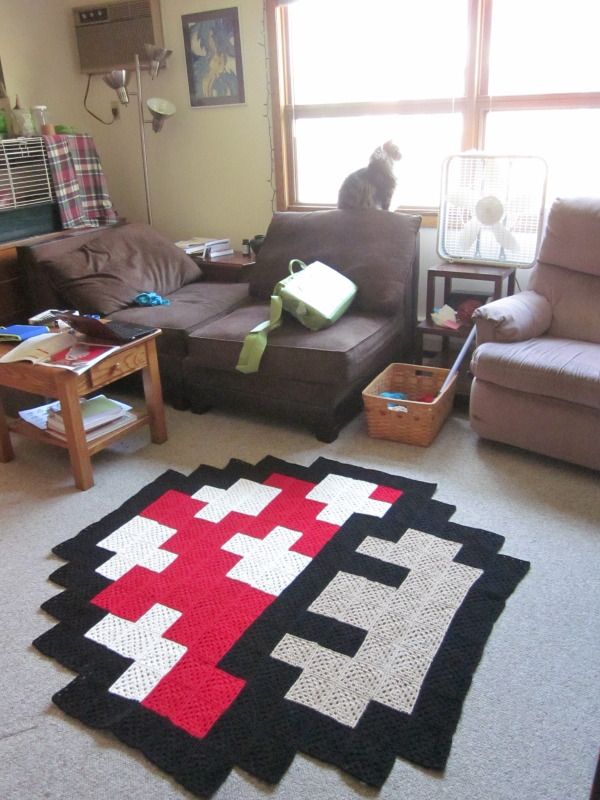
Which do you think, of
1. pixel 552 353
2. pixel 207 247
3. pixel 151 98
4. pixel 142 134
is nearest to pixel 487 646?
pixel 552 353

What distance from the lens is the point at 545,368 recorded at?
2.49 metres

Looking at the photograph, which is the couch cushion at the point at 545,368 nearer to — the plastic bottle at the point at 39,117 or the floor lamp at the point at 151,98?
the floor lamp at the point at 151,98

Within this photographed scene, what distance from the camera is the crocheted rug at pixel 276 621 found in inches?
61.6

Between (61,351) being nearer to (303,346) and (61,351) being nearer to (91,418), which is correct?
(91,418)

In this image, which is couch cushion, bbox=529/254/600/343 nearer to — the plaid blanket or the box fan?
the box fan

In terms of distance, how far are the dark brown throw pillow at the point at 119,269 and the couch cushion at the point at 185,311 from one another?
75mm

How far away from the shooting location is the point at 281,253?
346 cm

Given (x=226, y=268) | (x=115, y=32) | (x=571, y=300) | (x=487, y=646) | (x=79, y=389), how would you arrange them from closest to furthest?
(x=487, y=646), (x=79, y=389), (x=571, y=300), (x=226, y=268), (x=115, y=32)

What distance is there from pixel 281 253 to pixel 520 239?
45.7 inches

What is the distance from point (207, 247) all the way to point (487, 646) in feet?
9.57

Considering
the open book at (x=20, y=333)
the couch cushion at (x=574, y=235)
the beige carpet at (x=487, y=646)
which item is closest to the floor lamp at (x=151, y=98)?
the open book at (x=20, y=333)

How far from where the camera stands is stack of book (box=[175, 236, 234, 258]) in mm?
4020

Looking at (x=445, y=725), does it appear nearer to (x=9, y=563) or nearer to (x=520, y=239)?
(x=9, y=563)

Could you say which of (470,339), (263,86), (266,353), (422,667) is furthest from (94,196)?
(422,667)
